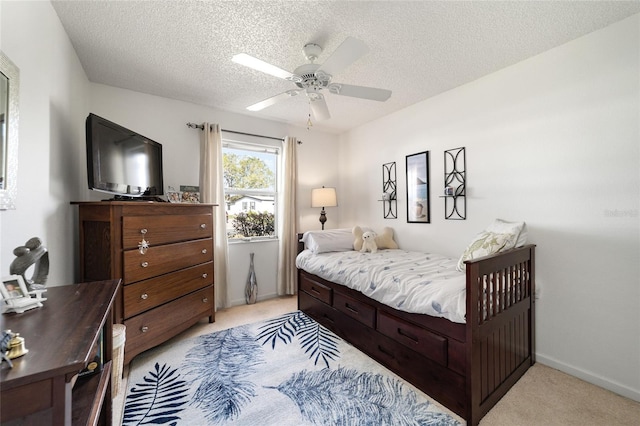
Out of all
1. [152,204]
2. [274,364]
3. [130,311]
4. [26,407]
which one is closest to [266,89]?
[152,204]

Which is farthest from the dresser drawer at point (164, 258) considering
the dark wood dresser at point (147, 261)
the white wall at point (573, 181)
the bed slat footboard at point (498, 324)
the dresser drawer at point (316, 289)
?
the white wall at point (573, 181)

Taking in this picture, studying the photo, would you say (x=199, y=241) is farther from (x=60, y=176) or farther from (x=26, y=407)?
(x=26, y=407)

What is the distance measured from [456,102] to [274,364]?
2999 mm

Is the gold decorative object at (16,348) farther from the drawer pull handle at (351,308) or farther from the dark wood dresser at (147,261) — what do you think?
the drawer pull handle at (351,308)

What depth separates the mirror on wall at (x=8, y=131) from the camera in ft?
3.39

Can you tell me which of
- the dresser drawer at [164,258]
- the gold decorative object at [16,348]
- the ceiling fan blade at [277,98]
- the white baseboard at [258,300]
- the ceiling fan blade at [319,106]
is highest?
the ceiling fan blade at [277,98]

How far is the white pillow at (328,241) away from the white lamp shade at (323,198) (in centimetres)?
63

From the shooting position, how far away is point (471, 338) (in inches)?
59.2

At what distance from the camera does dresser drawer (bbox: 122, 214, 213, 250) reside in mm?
1979

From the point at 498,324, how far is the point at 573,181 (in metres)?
1.24

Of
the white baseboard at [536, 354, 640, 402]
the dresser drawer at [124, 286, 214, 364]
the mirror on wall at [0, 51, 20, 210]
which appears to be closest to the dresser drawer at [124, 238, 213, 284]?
the dresser drawer at [124, 286, 214, 364]

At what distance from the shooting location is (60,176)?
179 centimetres

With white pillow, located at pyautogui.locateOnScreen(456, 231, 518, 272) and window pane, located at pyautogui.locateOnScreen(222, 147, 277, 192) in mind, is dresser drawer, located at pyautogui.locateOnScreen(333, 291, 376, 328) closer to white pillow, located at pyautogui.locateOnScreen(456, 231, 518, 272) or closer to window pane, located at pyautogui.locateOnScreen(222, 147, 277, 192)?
white pillow, located at pyautogui.locateOnScreen(456, 231, 518, 272)

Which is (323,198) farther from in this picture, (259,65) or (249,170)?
(259,65)
